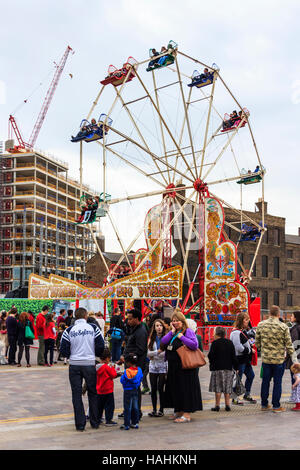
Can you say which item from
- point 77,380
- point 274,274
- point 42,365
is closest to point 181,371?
point 77,380

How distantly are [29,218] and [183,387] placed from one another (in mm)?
79988

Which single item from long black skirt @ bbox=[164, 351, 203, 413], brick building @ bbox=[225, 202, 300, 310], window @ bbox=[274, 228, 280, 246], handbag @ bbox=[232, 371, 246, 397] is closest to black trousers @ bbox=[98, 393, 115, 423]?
long black skirt @ bbox=[164, 351, 203, 413]

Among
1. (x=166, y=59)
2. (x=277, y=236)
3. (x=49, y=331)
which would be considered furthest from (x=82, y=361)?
(x=277, y=236)

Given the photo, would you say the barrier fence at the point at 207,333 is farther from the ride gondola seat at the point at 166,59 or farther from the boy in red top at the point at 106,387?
the boy in red top at the point at 106,387

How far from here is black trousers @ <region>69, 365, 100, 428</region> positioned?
309 inches

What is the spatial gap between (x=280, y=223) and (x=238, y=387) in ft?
152

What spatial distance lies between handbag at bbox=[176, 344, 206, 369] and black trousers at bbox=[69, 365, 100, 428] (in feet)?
4.80

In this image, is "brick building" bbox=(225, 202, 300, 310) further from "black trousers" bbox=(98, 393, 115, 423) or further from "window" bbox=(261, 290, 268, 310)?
"black trousers" bbox=(98, 393, 115, 423)

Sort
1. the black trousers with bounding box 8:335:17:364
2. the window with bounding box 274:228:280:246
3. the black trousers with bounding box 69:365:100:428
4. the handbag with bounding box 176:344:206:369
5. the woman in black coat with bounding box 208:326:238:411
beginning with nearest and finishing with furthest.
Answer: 1. the black trousers with bounding box 69:365:100:428
2. the handbag with bounding box 176:344:206:369
3. the woman in black coat with bounding box 208:326:238:411
4. the black trousers with bounding box 8:335:17:364
5. the window with bounding box 274:228:280:246

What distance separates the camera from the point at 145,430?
7871mm

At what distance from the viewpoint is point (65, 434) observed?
24.9 ft

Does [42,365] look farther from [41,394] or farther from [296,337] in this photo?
[296,337]

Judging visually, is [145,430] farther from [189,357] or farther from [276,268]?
[276,268]

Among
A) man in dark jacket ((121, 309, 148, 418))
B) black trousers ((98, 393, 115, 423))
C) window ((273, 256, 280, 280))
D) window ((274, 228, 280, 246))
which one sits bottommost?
black trousers ((98, 393, 115, 423))
